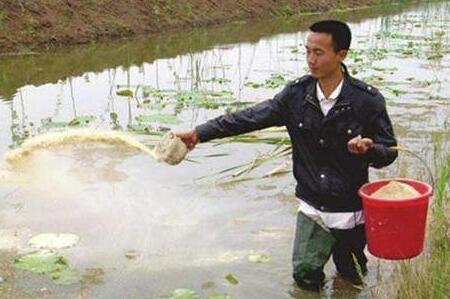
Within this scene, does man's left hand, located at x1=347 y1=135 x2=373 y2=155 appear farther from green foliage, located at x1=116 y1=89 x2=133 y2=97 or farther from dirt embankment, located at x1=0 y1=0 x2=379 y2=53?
dirt embankment, located at x1=0 y1=0 x2=379 y2=53

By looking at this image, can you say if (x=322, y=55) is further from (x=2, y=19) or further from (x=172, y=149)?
(x=2, y=19)

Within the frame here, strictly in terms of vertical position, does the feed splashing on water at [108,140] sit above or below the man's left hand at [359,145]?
below

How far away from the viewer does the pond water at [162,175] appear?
3.79 meters

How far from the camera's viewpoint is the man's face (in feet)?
10.5

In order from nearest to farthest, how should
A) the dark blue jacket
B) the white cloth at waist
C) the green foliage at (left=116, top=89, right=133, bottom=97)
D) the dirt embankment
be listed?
the dark blue jacket < the white cloth at waist < the green foliage at (left=116, top=89, right=133, bottom=97) < the dirt embankment

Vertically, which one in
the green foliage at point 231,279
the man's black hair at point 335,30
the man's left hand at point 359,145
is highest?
the man's black hair at point 335,30

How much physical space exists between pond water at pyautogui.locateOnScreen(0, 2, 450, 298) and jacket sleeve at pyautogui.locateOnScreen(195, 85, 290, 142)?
87 centimetres

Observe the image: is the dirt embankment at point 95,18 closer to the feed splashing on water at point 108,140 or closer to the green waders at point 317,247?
the feed splashing on water at point 108,140

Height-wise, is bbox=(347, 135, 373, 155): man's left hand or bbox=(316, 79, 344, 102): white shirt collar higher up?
bbox=(316, 79, 344, 102): white shirt collar

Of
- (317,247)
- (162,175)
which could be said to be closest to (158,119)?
(162,175)

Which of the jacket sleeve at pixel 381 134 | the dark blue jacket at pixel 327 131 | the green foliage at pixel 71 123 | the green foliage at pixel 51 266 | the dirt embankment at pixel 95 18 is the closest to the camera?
the jacket sleeve at pixel 381 134

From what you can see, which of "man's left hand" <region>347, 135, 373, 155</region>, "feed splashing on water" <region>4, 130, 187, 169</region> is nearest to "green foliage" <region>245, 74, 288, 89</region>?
"feed splashing on water" <region>4, 130, 187, 169</region>

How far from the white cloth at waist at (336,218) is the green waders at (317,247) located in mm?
26

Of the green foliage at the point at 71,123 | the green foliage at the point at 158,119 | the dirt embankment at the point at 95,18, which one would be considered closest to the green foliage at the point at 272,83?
the green foliage at the point at 158,119
